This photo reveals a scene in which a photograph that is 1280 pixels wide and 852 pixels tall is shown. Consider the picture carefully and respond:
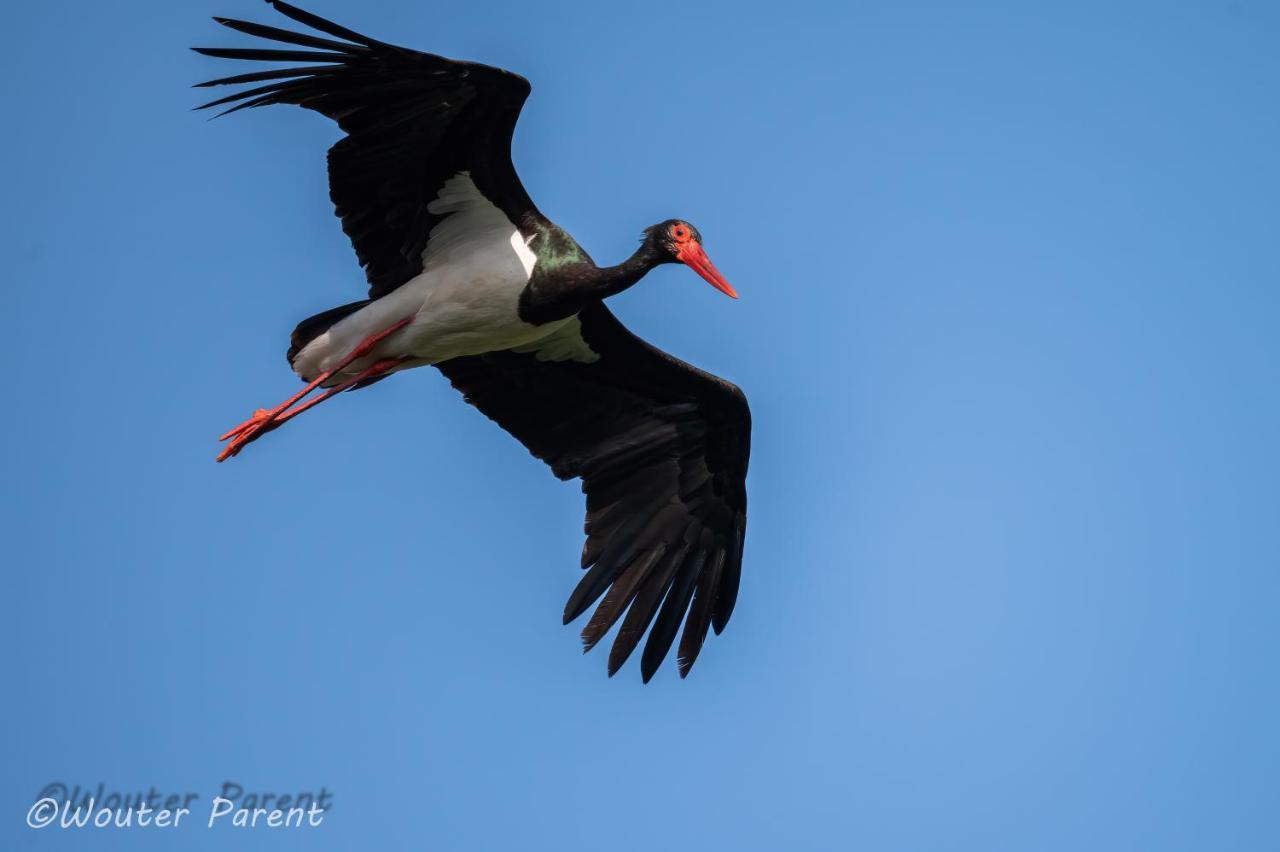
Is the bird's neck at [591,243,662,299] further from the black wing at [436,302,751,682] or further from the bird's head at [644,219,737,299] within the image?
the black wing at [436,302,751,682]

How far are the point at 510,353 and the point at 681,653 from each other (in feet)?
8.59

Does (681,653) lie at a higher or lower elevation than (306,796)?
higher

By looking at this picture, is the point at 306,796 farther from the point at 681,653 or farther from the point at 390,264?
the point at 390,264

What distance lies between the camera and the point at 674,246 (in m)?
12.5

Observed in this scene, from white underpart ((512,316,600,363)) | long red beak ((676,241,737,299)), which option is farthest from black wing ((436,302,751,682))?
long red beak ((676,241,737,299))

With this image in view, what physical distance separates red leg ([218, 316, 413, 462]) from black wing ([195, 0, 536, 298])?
1.02ft

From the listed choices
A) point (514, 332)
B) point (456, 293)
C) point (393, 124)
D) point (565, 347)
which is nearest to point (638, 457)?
point (565, 347)

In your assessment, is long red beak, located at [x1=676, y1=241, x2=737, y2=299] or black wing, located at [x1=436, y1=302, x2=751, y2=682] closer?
long red beak, located at [x1=676, y1=241, x2=737, y2=299]

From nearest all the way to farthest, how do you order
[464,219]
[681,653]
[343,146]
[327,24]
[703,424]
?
[327,24], [343,146], [464,219], [681,653], [703,424]

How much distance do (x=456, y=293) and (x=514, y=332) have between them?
53cm

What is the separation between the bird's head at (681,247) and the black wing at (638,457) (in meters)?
1.13

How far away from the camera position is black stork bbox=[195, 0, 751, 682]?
1139cm

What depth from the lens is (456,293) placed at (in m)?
12.4

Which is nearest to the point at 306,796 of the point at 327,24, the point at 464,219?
the point at 464,219
